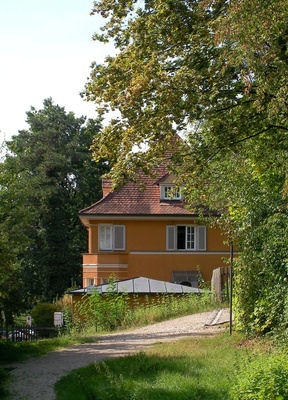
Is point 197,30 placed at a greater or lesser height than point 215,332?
greater

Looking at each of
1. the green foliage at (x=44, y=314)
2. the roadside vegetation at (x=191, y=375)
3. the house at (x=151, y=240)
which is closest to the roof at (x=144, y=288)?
the green foliage at (x=44, y=314)

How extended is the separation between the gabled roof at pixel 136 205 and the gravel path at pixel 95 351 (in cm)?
1844

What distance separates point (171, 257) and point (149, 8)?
1167 inches

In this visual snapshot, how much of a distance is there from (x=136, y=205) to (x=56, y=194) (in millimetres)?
16100

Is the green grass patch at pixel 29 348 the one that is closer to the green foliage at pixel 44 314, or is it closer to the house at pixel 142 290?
the house at pixel 142 290

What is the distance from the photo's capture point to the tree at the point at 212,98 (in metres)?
16.0

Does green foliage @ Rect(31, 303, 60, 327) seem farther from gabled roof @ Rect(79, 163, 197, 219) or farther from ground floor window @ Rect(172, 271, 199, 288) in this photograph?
ground floor window @ Rect(172, 271, 199, 288)

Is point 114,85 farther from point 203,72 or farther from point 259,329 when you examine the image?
point 259,329

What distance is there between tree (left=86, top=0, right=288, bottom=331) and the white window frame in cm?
2615

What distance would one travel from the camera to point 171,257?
46.9 metres

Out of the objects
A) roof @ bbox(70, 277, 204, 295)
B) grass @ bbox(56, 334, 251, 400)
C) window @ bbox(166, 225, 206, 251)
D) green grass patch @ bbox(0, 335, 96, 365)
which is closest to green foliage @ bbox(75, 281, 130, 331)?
roof @ bbox(70, 277, 204, 295)

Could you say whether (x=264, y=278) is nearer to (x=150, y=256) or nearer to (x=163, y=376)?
(x=163, y=376)

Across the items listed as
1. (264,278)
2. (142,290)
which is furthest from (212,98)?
(142,290)

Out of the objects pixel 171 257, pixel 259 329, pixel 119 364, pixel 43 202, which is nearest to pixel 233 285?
pixel 259 329
